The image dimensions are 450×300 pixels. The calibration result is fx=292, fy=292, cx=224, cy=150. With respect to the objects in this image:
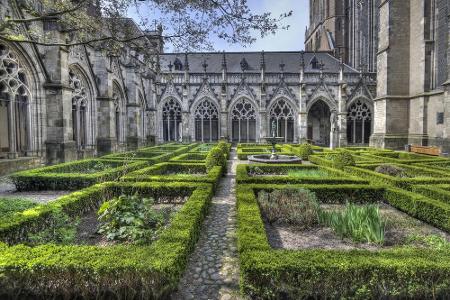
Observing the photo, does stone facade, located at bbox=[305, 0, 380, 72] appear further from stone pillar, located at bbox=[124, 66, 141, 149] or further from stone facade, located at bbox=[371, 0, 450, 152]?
stone pillar, located at bbox=[124, 66, 141, 149]

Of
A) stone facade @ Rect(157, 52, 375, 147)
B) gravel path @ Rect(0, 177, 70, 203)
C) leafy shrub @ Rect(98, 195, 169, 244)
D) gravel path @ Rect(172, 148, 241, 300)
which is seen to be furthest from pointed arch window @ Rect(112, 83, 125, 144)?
leafy shrub @ Rect(98, 195, 169, 244)

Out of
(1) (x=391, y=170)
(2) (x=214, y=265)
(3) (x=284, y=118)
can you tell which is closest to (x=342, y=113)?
(3) (x=284, y=118)

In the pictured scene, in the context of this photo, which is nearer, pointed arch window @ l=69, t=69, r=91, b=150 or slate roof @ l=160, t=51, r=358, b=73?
pointed arch window @ l=69, t=69, r=91, b=150

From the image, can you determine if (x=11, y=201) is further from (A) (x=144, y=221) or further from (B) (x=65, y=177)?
(A) (x=144, y=221)

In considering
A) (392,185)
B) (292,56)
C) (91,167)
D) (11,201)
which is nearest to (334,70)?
(292,56)

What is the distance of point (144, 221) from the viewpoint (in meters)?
5.27

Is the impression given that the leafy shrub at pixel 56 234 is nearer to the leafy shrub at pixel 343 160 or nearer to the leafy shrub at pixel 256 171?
the leafy shrub at pixel 256 171

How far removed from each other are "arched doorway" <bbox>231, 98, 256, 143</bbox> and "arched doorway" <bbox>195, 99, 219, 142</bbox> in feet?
5.77

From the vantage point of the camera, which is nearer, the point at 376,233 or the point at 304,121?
the point at 376,233

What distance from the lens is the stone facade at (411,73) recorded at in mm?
19531

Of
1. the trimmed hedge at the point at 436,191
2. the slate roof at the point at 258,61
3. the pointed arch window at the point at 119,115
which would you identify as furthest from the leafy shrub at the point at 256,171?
the slate roof at the point at 258,61

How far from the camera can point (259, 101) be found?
2917 cm

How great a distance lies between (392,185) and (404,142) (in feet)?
54.9

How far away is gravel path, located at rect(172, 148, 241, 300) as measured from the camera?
148 inches
